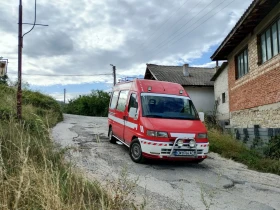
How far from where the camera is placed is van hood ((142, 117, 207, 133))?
6.88 meters

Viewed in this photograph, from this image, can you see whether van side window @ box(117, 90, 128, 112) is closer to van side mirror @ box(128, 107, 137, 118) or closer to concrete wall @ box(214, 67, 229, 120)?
van side mirror @ box(128, 107, 137, 118)

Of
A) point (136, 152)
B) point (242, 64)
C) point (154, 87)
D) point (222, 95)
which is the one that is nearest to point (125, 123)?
point (136, 152)

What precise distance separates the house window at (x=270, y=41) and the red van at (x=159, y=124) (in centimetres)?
487

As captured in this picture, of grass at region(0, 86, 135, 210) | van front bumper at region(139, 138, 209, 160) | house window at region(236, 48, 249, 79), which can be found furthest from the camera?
house window at region(236, 48, 249, 79)

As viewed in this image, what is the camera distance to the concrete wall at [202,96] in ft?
86.5

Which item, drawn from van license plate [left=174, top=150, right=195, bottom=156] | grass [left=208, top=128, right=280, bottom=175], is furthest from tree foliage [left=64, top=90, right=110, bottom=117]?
van license plate [left=174, top=150, right=195, bottom=156]

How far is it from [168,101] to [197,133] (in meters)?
1.36

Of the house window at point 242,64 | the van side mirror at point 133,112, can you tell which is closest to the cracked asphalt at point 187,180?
the van side mirror at point 133,112

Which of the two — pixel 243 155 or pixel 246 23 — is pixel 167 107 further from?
pixel 246 23

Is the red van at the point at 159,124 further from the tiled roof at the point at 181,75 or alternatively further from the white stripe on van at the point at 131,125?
the tiled roof at the point at 181,75

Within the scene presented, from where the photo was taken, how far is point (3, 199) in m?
3.12

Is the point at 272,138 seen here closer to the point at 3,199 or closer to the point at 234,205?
the point at 234,205

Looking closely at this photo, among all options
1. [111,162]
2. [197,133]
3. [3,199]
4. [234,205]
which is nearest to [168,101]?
[197,133]

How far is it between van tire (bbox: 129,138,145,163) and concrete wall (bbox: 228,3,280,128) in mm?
6166
